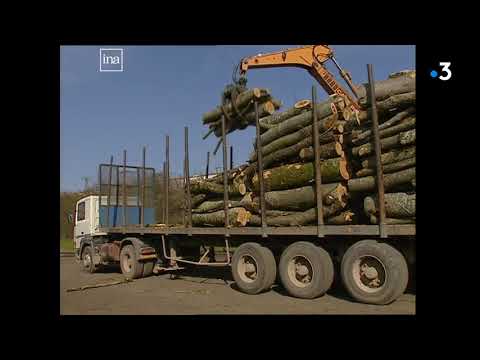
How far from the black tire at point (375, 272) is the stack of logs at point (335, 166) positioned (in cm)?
53

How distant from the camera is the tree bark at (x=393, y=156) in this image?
680 cm

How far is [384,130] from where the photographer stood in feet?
23.5

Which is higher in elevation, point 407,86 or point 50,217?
point 407,86

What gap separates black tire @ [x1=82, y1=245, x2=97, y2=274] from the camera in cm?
1281

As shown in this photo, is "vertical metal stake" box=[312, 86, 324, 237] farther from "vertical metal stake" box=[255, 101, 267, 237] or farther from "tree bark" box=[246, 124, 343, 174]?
"vertical metal stake" box=[255, 101, 267, 237]

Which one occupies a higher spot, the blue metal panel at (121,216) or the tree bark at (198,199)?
the tree bark at (198,199)

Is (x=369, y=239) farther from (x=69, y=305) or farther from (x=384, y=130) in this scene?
(x=69, y=305)

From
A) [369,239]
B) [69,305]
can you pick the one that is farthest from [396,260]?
[69,305]

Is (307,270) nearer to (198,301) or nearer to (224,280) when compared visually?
(198,301)

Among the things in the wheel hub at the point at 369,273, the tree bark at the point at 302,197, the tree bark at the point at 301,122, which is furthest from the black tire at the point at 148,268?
the wheel hub at the point at 369,273

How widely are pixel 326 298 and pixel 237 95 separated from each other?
5.28 m

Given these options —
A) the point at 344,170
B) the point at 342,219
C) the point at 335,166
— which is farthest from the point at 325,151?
the point at 342,219

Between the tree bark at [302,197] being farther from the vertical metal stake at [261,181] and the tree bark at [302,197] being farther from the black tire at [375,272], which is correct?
the black tire at [375,272]

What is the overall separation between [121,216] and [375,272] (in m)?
8.55
